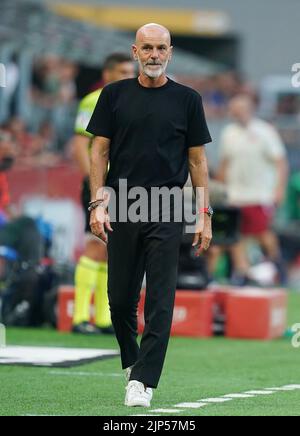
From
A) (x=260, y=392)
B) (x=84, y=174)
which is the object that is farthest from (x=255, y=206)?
(x=260, y=392)

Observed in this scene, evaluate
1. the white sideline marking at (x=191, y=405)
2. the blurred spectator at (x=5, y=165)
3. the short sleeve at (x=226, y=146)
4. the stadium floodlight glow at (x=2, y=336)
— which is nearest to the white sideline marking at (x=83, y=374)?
the stadium floodlight glow at (x=2, y=336)

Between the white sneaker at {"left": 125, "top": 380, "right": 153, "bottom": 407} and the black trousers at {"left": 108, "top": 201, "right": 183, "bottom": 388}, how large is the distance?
4 cm

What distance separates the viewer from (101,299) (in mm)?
12398

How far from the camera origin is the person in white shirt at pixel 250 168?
1827cm

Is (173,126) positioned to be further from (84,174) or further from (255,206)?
(255,206)

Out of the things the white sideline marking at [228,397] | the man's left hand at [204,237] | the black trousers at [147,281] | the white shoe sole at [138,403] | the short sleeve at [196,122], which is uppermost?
the short sleeve at [196,122]

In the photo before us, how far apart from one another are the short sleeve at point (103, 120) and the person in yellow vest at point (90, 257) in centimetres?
354

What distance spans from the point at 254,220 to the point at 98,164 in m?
10.1

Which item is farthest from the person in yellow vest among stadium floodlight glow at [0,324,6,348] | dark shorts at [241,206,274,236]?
dark shorts at [241,206,274,236]

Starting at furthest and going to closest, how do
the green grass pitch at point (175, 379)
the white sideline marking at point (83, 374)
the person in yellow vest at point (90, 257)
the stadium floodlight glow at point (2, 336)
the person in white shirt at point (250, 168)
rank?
the person in white shirt at point (250, 168) < the person in yellow vest at point (90, 257) < the stadium floodlight glow at point (2, 336) < the white sideline marking at point (83, 374) < the green grass pitch at point (175, 379)

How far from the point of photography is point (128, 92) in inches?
329

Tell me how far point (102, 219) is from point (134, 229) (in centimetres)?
20

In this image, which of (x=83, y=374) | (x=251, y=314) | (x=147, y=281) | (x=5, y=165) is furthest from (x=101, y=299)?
(x=147, y=281)

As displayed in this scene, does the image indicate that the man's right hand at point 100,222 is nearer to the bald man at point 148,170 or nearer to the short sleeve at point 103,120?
the bald man at point 148,170
